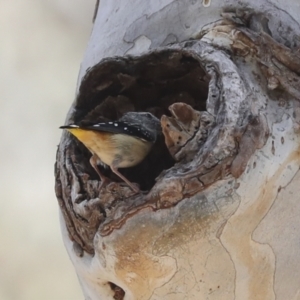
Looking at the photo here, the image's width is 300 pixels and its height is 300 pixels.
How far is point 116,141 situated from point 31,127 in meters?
0.89

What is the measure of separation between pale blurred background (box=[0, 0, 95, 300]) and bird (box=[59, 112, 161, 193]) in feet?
2.67

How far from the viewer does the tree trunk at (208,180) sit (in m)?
0.74

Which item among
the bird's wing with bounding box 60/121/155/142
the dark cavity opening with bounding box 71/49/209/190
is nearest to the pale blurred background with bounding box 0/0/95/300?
the dark cavity opening with bounding box 71/49/209/190

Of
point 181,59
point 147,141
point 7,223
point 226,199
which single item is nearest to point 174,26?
point 181,59

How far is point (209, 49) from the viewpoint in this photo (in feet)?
2.74

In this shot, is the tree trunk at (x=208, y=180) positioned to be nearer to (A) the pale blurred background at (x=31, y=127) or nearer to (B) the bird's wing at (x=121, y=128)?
(B) the bird's wing at (x=121, y=128)

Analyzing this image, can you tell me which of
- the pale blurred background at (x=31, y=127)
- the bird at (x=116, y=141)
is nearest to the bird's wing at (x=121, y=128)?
the bird at (x=116, y=141)

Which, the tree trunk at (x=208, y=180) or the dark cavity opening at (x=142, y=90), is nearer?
the tree trunk at (x=208, y=180)

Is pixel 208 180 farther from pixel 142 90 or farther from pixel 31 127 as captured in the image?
pixel 31 127

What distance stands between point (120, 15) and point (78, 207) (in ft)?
1.14

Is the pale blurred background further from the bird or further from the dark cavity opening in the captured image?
the bird

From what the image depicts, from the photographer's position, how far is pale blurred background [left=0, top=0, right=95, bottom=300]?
5.47ft

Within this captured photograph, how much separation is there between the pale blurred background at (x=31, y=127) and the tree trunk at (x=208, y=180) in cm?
76

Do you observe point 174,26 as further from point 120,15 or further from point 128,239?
point 128,239
